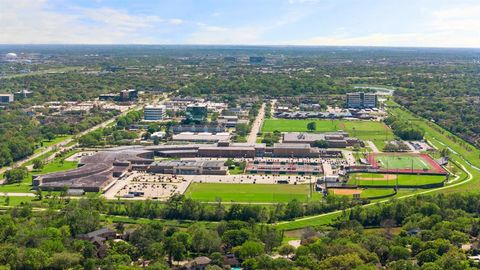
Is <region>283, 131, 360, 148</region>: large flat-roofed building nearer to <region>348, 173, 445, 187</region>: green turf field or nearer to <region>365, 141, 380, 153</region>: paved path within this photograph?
<region>365, 141, 380, 153</region>: paved path

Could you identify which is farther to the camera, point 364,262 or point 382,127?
point 382,127

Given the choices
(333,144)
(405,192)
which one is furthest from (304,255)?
(333,144)

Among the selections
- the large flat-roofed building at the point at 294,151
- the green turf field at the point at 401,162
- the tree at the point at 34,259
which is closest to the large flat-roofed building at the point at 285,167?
the large flat-roofed building at the point at 294,151

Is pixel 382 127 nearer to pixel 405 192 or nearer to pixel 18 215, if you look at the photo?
pixel 405 192

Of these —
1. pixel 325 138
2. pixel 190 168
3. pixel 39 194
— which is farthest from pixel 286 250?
pixel 325 138

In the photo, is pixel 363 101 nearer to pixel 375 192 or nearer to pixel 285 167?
pixel 285 167

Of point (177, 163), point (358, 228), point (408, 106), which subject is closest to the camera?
point (358, 228)

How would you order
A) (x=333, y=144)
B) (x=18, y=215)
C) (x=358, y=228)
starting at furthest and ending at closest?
(x=333, y=144)
(x=18, y=215)
(x=358, y=228)

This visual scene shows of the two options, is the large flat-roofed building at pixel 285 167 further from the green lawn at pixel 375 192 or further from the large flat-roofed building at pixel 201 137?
the large flat-roofed building at pixel 201 137
